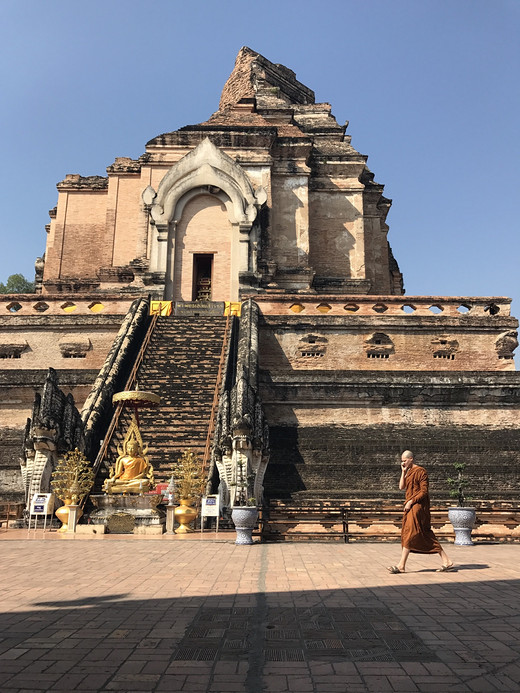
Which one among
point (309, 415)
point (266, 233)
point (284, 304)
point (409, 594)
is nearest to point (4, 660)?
point (409, 594)

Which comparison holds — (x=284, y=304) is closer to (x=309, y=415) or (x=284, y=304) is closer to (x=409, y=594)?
(x=309, y=415)

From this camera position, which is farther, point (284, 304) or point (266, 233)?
point (266, 233)

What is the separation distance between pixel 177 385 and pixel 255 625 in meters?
12.1

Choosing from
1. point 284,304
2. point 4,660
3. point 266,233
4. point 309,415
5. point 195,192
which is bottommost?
point 4,660

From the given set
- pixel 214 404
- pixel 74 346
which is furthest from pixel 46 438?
pixel 74 346

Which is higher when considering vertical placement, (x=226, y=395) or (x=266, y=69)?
(x=266, y=69)

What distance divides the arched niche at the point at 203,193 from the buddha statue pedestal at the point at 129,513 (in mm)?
13294

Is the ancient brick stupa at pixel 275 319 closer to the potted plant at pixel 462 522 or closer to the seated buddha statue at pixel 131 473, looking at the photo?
the seated buddha statue at pixel 131 473

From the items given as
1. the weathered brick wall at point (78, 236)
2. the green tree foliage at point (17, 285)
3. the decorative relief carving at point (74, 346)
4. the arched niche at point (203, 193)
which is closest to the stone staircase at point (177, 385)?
the decorative relief carving at point (74, 346)

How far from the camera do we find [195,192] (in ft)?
83.6

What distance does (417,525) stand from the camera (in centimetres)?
735

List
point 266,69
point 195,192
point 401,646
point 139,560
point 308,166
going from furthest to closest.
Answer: point 266,69 → point 308,166 → point 195,192 → point 139,560 → point 401,646

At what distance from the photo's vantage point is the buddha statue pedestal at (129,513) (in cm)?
1191

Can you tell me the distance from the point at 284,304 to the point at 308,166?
990 centimetres
